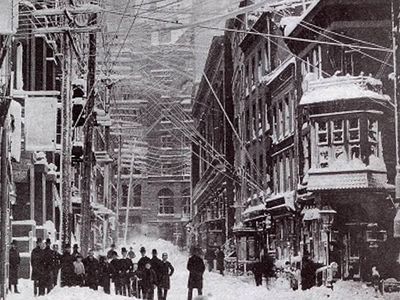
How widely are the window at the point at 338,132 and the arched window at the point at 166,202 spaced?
80.0 feet

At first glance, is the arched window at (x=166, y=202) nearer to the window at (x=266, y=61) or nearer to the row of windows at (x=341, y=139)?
the window at (x=266, y=61)

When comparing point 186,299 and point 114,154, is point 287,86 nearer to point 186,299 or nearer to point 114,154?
point 186,299

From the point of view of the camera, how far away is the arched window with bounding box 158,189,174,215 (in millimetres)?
46469

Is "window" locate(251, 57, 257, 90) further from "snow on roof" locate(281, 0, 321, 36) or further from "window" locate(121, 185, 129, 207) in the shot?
"window" locate(121, 185, 129, 207)

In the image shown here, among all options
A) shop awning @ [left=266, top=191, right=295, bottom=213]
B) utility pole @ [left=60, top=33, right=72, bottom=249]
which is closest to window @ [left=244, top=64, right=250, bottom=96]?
Answer: shop awning @ [left=266, top=191, right=295, bottom=213]

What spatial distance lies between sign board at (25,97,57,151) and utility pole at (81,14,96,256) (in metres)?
4.07

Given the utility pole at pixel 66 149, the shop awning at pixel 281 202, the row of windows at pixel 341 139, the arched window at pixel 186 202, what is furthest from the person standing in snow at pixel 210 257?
the arched window at pixel 186 202

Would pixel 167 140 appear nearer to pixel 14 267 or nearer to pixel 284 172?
pixel 284 172

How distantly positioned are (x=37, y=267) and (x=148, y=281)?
234cm

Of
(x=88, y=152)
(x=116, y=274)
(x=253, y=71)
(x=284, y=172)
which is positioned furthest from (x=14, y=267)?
(x=253, y=71)

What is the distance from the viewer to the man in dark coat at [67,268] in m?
18.2

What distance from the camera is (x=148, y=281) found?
17594 mm

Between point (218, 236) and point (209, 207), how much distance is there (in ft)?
5.70

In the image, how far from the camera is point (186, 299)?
16.5 meters
